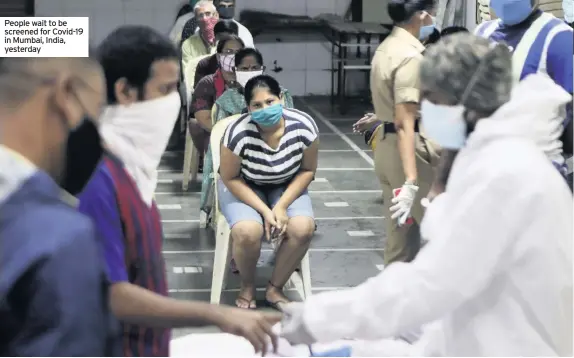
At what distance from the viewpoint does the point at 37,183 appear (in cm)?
111

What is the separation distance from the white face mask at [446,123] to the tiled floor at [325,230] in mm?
1623

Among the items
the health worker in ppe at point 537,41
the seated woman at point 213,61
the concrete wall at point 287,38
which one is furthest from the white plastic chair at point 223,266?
the concrete wall at point 287,38

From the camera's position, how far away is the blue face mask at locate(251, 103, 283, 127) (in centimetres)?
335

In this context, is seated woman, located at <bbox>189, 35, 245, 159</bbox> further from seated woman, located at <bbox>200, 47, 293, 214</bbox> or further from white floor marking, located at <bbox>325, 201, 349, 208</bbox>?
white floor marking, located at <bbox>325, 201, 349, 208</bbox>

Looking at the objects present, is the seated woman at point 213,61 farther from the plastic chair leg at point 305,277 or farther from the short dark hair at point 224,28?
the plastic chair leg at point 305,277

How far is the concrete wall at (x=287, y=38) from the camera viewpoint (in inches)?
368

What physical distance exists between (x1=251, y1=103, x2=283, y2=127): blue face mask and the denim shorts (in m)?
0.30

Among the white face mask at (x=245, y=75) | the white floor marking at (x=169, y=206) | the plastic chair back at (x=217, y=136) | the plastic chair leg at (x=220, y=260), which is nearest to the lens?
the plastic chair leg at (x=220, y=260)

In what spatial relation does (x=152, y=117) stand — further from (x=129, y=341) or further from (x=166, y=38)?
(x=129, y=341)

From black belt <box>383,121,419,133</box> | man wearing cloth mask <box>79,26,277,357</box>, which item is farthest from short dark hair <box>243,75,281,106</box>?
man wearing cloth mask <box>79,26,277,357</box>

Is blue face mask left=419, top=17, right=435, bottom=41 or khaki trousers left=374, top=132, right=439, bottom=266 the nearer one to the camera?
khaki trousers left=374, top=132, right=439, bottom=266

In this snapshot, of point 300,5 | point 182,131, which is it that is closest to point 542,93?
point 182,131

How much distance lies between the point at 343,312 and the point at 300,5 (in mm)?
8679

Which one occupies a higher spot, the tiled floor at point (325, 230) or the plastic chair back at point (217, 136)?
the plastic chair back at point (217, 136)
